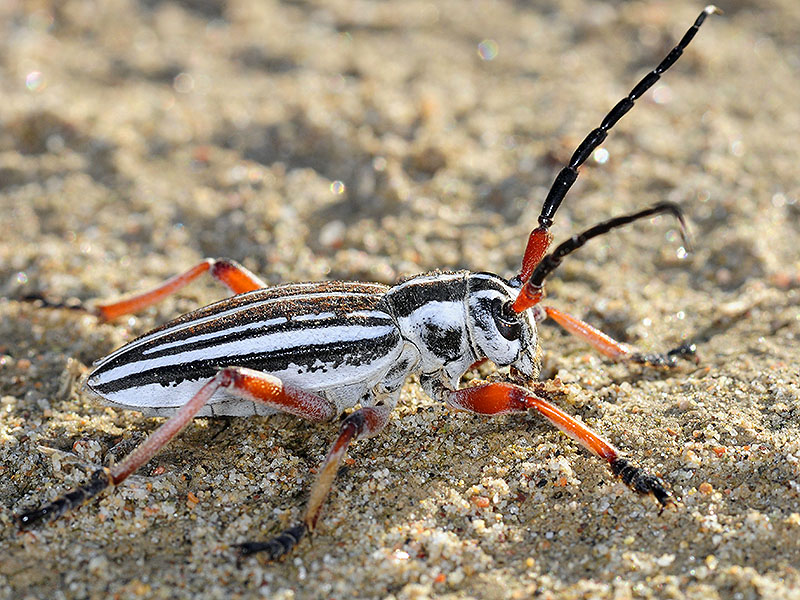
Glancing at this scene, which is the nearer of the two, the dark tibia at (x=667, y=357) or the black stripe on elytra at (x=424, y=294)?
the black stripe on elytra at (x=424, y=294)

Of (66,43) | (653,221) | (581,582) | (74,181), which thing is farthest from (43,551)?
(66,43)

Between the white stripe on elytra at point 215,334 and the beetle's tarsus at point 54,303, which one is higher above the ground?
the white stripe on elytra at point 215,334

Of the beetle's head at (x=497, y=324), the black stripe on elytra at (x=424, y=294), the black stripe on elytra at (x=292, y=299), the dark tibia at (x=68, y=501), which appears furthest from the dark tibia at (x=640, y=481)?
the dark tibia at (x=68, y=501)

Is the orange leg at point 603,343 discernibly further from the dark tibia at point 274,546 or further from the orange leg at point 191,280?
the dark tibia at point 274,546

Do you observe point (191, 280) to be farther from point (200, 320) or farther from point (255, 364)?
point (255, 364)

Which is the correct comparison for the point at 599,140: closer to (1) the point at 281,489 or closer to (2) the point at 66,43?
(1) the point at 281,489

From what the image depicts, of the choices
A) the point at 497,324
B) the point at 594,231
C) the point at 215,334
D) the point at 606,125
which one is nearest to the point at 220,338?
the point at 215,334
